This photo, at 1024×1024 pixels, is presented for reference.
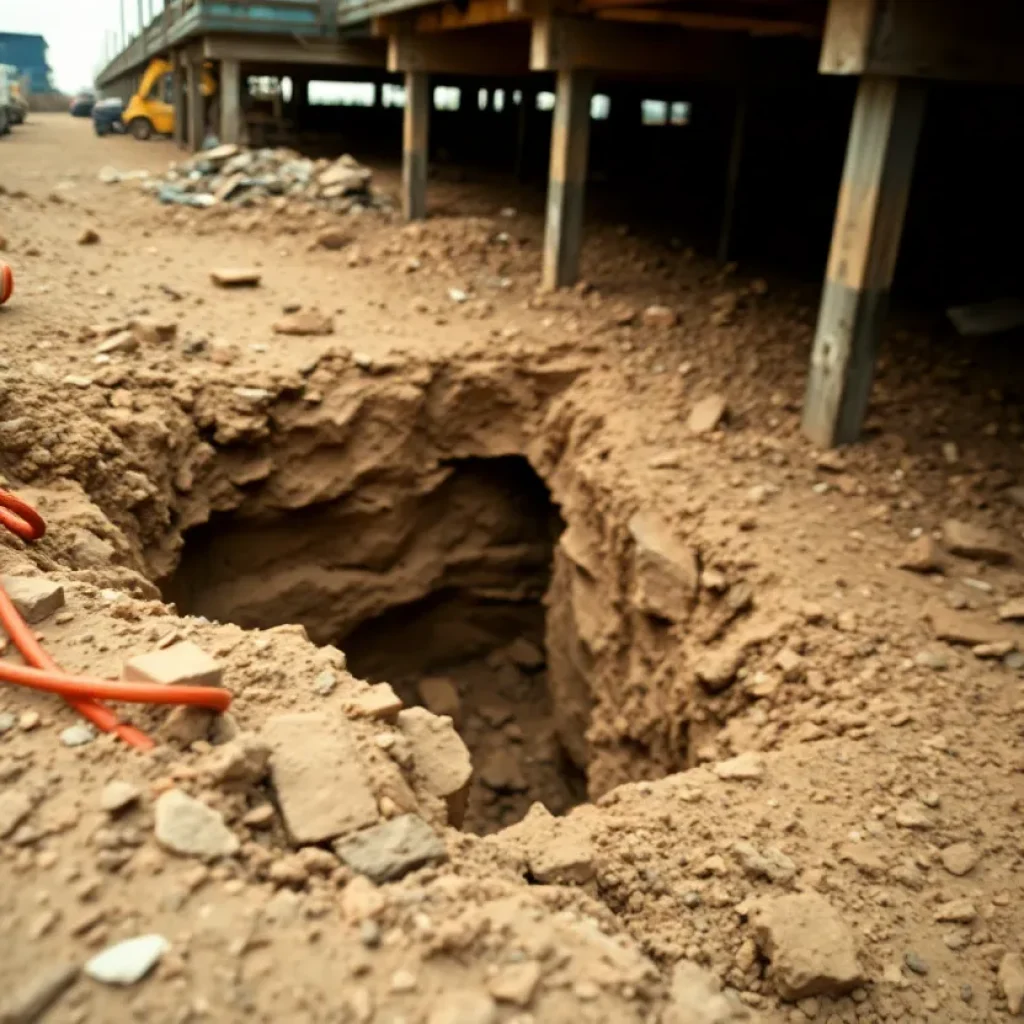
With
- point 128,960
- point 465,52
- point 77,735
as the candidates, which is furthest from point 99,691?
point 465,52

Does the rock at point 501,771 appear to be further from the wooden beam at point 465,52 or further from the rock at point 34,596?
the wooden beam at point 465,52

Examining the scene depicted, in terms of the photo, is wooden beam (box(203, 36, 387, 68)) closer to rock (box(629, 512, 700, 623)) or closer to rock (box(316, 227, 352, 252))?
rock (box(316, 227, 352, 252))

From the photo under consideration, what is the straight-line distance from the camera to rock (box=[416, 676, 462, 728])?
6.67 m

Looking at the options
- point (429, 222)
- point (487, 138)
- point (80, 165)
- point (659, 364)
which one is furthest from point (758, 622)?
point (487, 138)

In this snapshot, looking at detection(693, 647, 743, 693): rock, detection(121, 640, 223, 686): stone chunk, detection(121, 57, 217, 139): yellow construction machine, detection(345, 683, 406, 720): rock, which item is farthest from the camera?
detection(121, 57, 217, 139): yellow construction machine

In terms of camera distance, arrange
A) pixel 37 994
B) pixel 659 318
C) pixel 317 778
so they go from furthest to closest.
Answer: pixel 659 318 < pixel 317 778 < pixel 37 994

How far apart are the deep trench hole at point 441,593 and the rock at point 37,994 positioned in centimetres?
383

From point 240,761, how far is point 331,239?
6.29 meters

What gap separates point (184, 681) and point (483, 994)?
865 mm

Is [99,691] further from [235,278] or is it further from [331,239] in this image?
[331,239]

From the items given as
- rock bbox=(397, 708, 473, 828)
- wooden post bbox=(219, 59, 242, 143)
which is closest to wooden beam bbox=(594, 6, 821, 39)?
rock bbox=(397, 708, 473, 828)

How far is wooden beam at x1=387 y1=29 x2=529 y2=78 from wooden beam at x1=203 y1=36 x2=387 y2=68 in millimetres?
2281

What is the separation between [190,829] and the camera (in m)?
1.73

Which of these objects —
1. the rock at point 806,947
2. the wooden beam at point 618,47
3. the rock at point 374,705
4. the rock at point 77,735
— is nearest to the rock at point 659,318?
the wooden beam at point 618,47
